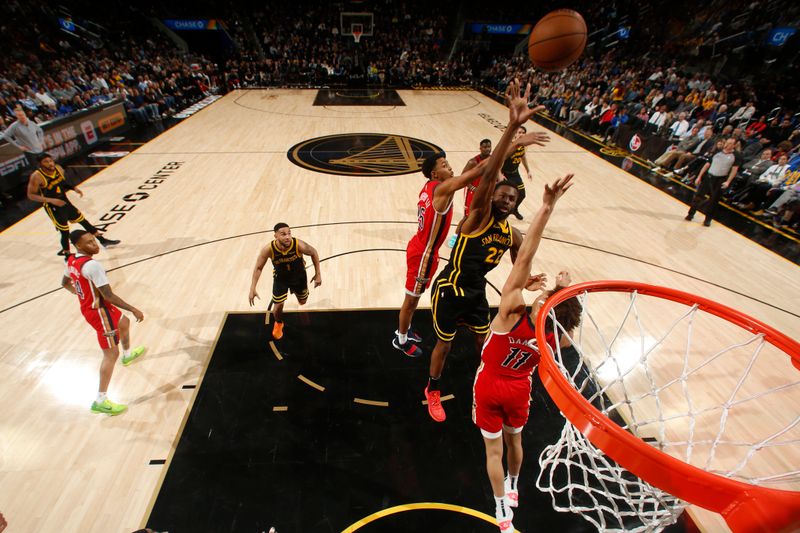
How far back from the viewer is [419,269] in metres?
3.86

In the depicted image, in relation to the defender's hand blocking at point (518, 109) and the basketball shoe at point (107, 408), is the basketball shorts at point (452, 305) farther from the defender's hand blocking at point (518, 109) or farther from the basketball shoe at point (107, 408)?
the basketball shoe at point (107, 408)

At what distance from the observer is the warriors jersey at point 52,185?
198 inches

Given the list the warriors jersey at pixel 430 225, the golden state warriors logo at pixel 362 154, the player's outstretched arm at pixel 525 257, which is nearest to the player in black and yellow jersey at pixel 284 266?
the warriors jersey at pixel 430 225

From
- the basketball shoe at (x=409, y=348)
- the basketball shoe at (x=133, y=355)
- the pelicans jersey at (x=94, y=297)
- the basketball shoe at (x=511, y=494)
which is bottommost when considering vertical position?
the basketball shoe at (x=133, y=355)

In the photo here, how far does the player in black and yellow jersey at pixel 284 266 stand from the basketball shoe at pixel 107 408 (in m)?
1.38

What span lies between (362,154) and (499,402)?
8.57 meters

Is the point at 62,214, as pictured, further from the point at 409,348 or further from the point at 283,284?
the point at 409,348

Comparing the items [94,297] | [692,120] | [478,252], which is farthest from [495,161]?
[692,120]

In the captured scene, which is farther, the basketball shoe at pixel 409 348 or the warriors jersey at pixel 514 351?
the basketball shoe at pixel 409 348

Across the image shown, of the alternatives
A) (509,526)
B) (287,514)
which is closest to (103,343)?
(287,514)

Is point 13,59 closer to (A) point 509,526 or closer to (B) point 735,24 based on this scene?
(A) point 509,526

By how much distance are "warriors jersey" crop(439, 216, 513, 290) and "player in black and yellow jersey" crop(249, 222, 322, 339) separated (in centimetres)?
147

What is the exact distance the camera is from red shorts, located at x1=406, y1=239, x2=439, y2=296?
12.4 ft

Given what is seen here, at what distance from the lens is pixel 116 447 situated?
10.4 feet
